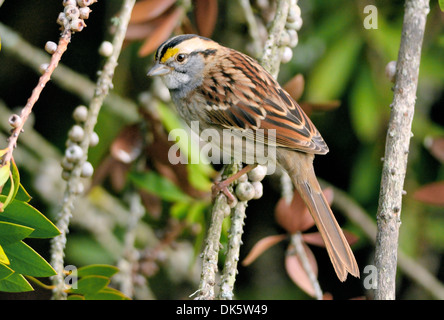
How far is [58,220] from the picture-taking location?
7.82ft

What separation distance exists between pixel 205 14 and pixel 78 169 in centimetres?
133

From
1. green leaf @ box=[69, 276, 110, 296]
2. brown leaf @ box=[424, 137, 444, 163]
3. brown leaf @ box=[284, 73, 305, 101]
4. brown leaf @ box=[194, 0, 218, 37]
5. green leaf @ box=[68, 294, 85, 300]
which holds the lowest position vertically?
green leaf @ box=[68, 294, 85, 300]

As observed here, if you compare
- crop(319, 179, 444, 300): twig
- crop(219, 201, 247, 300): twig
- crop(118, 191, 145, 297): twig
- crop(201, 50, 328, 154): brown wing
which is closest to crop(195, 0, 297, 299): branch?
crop(219, 201, 247, 300): twig

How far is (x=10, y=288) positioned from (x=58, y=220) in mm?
512

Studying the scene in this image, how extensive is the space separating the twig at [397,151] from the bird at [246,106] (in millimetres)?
558

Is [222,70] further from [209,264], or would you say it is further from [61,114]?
[61,114]

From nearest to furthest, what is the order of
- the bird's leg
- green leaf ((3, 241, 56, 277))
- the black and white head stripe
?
1. green leaf ((3, 241, 56, 277))
2. the bird's leg
3. the black and white head stripe

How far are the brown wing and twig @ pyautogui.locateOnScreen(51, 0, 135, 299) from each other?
0.77 meters

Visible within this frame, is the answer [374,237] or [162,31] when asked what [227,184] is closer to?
[162,31]

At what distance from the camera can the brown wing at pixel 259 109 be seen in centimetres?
309

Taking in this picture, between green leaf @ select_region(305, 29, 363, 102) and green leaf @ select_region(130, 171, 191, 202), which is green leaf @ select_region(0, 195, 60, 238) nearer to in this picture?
green leaf @ select_region(130, 171, 191, 202)

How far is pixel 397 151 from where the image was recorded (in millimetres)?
2484

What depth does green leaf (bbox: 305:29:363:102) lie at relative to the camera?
155 inches
